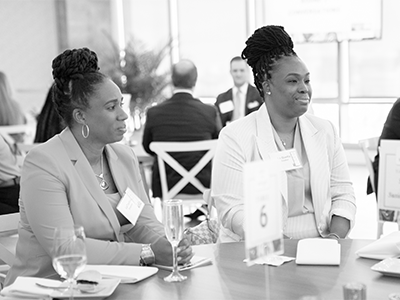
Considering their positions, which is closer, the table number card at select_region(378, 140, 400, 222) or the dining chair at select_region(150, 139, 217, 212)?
the table number card at select_region(378, 140, 400, 222)

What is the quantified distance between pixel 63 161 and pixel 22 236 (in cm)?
32

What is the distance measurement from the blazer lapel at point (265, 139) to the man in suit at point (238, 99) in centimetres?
370

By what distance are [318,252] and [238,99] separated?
4.81 metres

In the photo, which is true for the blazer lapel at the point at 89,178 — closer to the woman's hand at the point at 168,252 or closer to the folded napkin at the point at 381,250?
the woman's hand at the point at 168,252

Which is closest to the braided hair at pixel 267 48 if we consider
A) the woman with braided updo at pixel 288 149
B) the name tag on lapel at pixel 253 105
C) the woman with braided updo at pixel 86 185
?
the woman with braided updo at pixel 288 149

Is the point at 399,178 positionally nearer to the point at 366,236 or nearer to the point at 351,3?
the point at 366,236

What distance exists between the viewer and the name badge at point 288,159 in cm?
267

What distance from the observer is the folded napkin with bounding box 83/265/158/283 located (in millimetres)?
1859

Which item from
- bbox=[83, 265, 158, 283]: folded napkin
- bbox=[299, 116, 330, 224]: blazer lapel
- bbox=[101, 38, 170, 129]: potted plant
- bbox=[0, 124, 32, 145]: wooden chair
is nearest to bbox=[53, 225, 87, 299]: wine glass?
bbox=[83, 265, 158, 283]: folded napkin

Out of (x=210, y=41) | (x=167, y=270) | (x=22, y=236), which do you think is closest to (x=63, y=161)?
(x=22, y=236)

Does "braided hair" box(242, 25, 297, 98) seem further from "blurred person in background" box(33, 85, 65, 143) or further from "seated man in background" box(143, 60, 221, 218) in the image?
"seated man in background" box(143, 60, 221, 218)

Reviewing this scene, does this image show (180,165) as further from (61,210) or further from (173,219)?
(173,219)

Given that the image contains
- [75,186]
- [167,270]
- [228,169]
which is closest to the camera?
[167,270]

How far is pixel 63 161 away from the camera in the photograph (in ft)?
7.59
